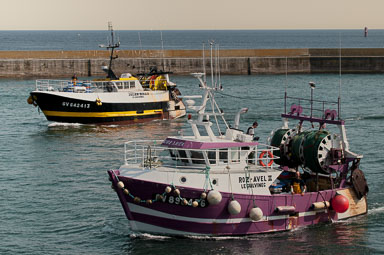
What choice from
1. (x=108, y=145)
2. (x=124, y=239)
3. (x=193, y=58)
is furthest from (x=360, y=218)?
(x=193, y=58)

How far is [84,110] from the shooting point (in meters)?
46.0

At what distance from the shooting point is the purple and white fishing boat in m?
20.5

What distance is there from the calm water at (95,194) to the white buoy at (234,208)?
47.7 inches

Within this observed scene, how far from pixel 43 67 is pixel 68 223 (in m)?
59.4

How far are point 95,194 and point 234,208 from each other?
9206mm

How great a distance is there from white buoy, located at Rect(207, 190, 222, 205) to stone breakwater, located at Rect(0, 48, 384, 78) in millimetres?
59187

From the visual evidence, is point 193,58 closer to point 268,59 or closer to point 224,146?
point 268,59

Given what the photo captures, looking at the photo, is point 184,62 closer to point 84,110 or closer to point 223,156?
point 84,110

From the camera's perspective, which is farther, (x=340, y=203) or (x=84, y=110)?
(x=84, y=110)

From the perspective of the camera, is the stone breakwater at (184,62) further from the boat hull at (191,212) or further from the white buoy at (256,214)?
the white buoy at (256,214)

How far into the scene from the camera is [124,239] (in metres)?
21.9

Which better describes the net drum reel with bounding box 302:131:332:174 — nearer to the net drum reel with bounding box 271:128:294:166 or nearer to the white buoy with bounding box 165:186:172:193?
the net drum reel with bounding box 271:128:294:166

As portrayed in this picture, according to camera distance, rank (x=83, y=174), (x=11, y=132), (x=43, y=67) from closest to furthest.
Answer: (x=83, y=174)
(x=11, y=132)
(x=43, y=67)

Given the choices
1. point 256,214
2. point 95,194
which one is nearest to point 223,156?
point 256,214
